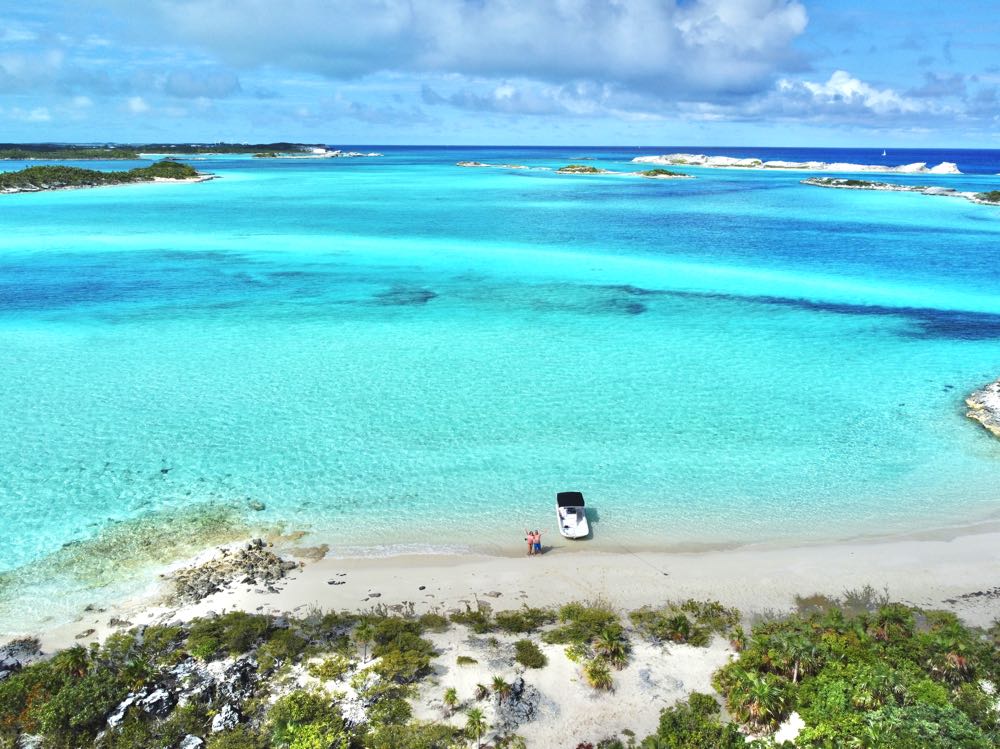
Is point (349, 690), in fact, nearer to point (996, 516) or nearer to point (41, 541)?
point (41, 541)

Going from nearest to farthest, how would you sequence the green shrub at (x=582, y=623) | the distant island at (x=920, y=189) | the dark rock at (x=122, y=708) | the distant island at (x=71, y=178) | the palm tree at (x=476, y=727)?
the palm tree at (x=476, y=727) → the dark rock at (x=122, y=708) → the green shrub at (x=582, y=623) → the distant island at (x=920, y=189) → the distant island at (x=71, y=178)

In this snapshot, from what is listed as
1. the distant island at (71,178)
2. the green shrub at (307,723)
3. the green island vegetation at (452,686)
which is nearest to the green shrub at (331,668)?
the green island vegetation at (452,686)

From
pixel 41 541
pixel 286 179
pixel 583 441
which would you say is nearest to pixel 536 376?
pixel 583 441

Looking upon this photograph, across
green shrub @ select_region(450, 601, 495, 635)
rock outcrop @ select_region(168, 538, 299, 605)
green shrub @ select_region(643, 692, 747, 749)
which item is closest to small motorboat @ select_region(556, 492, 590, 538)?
green shrub @ select_region(450, 601, 495, 635)

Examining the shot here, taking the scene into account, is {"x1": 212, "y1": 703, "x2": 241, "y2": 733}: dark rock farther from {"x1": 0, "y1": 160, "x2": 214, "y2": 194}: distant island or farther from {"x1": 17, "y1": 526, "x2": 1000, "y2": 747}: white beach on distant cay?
{"x1": 0, "y1": 160, "x2": 214, "y2": 194}: distant island

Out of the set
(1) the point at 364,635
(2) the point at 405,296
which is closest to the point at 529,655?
(1) the point at 364,635

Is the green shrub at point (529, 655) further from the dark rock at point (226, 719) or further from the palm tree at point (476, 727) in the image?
the dark rock at point (226, 719)
